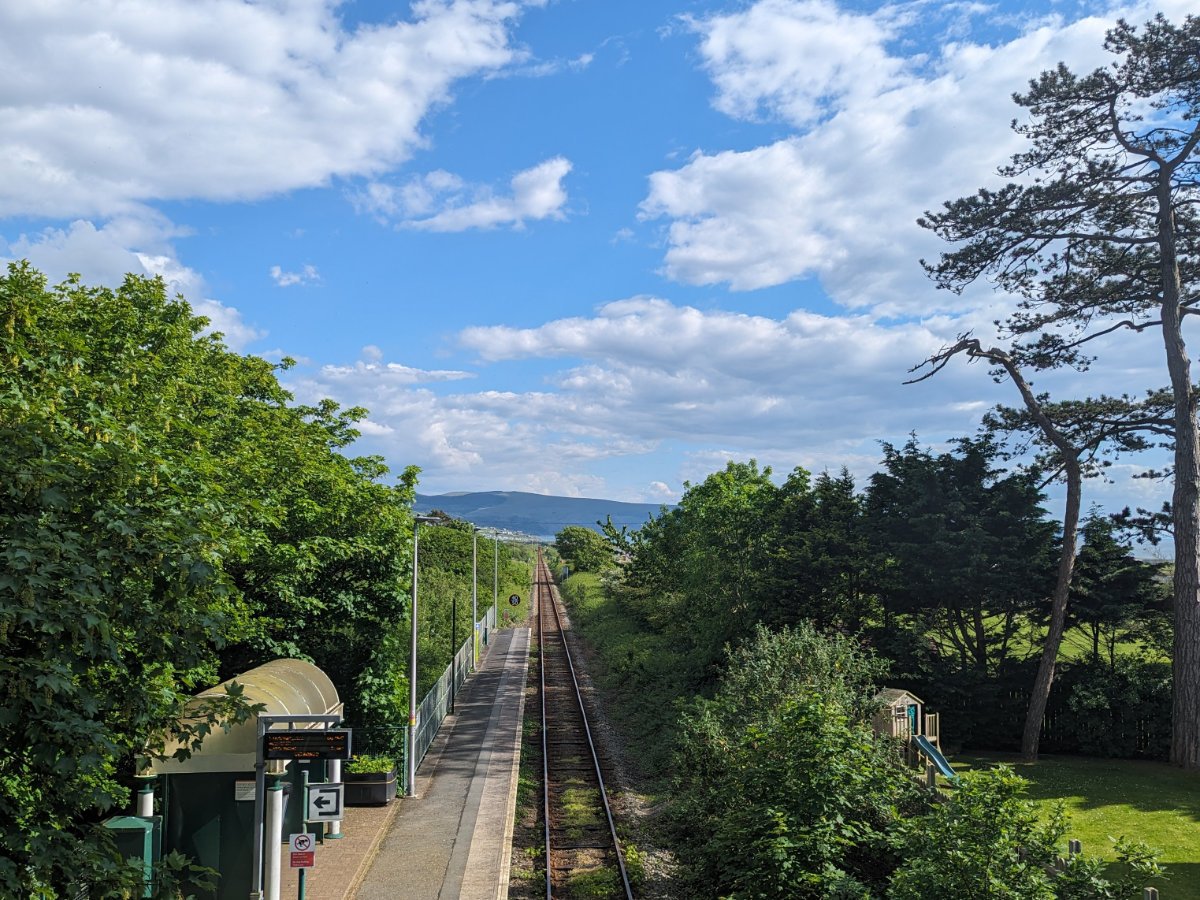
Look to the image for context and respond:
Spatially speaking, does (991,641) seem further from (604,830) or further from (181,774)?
(181,774)

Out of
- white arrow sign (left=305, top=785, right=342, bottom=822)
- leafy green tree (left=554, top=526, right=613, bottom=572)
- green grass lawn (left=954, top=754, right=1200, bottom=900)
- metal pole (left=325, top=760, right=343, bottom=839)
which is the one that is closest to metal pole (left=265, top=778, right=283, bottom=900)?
white arrow sign (left=305, top=785, right=342, bottom=822)

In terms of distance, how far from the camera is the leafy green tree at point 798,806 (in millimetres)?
12281

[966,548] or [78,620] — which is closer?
[78,620]

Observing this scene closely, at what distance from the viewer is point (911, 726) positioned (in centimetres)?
2095

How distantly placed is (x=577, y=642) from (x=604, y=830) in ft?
111

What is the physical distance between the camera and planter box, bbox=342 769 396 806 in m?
19.6

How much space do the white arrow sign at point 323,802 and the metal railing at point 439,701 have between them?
8.21 meters

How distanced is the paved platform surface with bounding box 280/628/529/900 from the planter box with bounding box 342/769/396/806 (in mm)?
226

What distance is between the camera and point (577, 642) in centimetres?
5197

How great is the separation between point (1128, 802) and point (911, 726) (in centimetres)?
487

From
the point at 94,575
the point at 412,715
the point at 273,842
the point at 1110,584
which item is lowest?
the point at 412,715

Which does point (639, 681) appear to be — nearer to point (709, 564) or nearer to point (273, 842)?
point (709, 564)

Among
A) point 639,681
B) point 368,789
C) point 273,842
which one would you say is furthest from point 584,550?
point 273,842

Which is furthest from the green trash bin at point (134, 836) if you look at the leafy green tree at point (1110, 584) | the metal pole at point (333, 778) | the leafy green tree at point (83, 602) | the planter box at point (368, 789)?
the leafy green tree at point (1110, 584)
